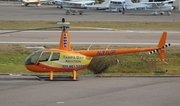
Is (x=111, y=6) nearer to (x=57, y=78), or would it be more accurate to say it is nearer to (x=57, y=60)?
(x=57, y=78)

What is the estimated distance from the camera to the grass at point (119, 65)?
20422 millimetres

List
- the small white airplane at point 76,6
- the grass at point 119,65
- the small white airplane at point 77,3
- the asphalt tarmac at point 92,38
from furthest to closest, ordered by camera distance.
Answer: the small white airplane at point 77,3 < the small white airplane at point 76,6 < the asphalt tarmac at point 92,38 < the grass at point 119,65

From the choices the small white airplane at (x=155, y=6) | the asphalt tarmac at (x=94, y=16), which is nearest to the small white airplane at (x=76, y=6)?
Answer: the asphalt tarmac at (x=94, y=16)

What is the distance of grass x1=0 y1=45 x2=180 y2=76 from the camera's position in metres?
20.4

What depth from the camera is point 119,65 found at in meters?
21.9

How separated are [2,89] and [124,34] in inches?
756

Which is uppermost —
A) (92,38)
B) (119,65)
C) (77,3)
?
(119,65)

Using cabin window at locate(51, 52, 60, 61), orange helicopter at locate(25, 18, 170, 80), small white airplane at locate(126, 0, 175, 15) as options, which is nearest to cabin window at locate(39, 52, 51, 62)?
orange helicopter at locate(25, 18, 170, 80)

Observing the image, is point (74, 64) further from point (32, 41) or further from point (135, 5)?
point (135, 5)

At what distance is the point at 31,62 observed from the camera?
60.0ft

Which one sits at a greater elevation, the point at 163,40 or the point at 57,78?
the point at 163,40

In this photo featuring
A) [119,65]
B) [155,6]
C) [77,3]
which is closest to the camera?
[119,65]

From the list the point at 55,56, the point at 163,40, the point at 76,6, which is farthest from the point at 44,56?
the point at 76,6

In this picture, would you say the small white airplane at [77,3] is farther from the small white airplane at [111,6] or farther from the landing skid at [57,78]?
the landing skid at [57,78]
